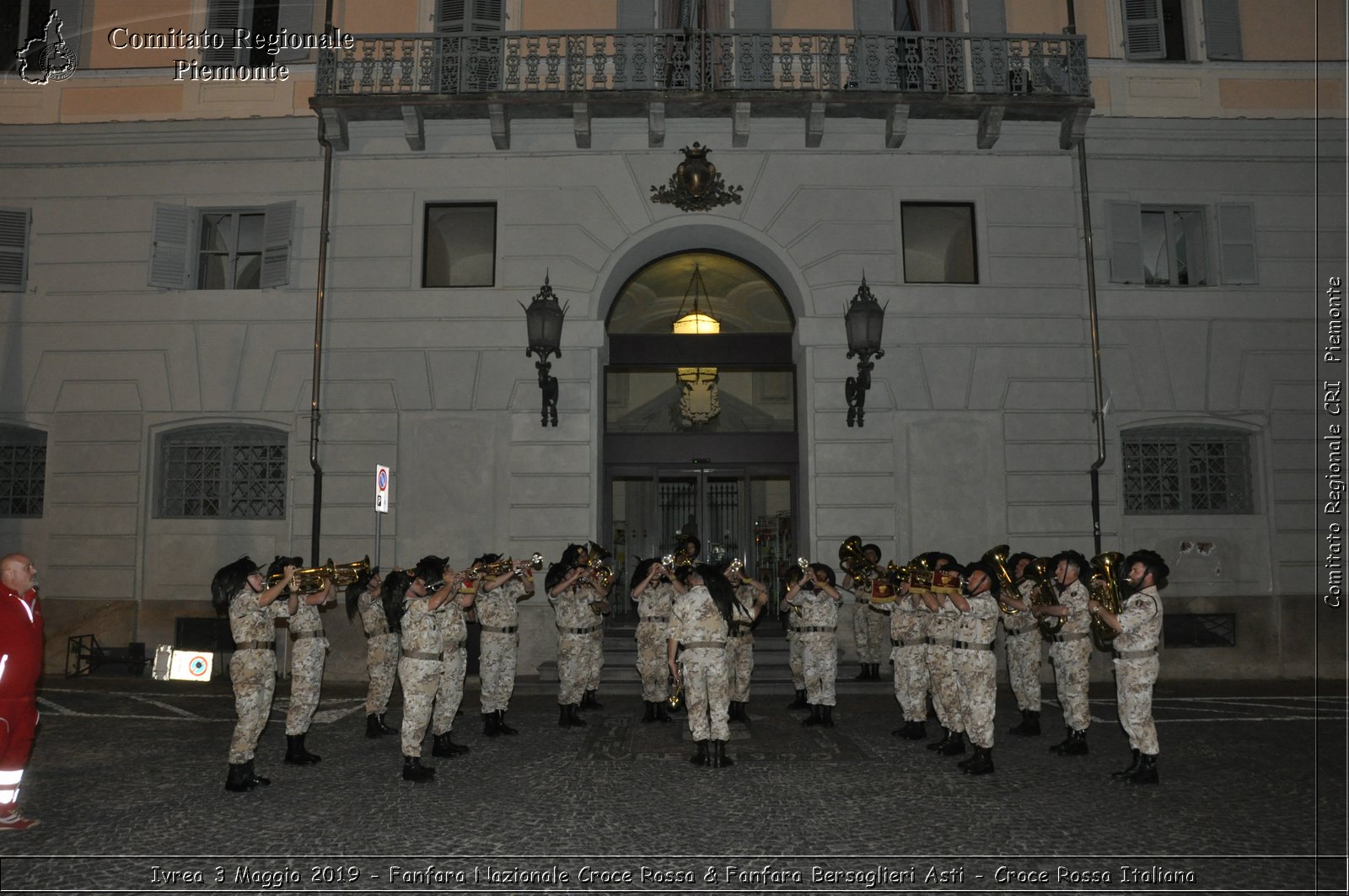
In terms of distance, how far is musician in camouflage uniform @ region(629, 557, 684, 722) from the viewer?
10.7 metres

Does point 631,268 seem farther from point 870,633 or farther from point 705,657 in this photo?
point 705,657

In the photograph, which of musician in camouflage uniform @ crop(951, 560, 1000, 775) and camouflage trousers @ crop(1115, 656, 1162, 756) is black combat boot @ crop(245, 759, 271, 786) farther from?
camouflage trousers @ crop(1115, 656, 1162, 756)

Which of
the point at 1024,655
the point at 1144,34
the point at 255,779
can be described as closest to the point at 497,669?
the point at 255,779

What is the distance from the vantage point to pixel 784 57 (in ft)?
46.6

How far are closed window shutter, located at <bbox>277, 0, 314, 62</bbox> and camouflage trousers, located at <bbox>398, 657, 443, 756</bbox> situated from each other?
11884 millimetres

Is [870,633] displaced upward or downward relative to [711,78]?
downward

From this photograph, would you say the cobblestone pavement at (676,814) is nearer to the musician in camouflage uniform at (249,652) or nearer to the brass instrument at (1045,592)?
the musician in camouflage uniform at (249,652)

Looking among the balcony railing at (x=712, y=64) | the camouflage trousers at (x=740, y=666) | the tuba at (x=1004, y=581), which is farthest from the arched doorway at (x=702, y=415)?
the tuba at (x=1004, y=581)

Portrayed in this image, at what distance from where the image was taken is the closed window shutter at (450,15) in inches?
593

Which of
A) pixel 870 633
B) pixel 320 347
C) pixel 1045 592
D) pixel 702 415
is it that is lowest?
pixel 870 633

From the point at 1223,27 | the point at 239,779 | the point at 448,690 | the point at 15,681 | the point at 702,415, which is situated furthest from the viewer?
the point at 702,415

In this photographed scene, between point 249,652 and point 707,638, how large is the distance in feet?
13.3

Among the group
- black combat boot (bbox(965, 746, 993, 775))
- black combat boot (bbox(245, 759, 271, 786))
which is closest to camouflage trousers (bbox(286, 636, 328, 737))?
black combat boot (bbox(245, 759, 271, 786))

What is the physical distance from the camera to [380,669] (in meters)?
9.87
